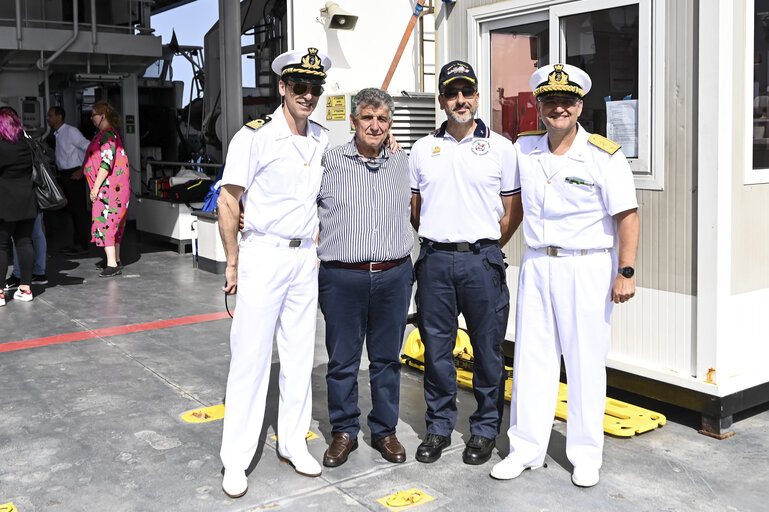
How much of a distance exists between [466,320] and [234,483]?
1.22m

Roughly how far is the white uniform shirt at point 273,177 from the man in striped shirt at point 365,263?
0.55 ft

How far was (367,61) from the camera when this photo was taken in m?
6.79

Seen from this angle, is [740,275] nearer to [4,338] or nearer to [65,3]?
[4,338]

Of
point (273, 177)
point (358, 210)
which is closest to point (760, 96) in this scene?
point (358, 210)

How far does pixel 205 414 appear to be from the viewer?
15.0 ft

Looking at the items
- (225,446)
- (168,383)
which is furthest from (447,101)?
(168,383)

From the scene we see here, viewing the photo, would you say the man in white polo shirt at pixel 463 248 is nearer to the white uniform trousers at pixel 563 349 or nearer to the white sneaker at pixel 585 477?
the white uniform trousers at pixel 563 349

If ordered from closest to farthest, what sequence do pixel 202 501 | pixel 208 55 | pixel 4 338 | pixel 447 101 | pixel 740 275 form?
1. pixel 202 501
2. pixel 447 101
3. pixel 740 275
4. pixel 4 338
5. pixel 208 55

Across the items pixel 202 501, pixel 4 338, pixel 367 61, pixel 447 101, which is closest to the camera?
pixel 202 501

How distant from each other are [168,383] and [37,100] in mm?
9212

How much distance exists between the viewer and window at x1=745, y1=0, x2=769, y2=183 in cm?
414

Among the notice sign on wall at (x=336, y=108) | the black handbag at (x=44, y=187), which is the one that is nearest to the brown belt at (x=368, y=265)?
the notice sign on wall at (x=336, y=108)

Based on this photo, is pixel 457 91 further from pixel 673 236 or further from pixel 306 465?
pixel 306 465

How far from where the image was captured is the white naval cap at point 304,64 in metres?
3.55
